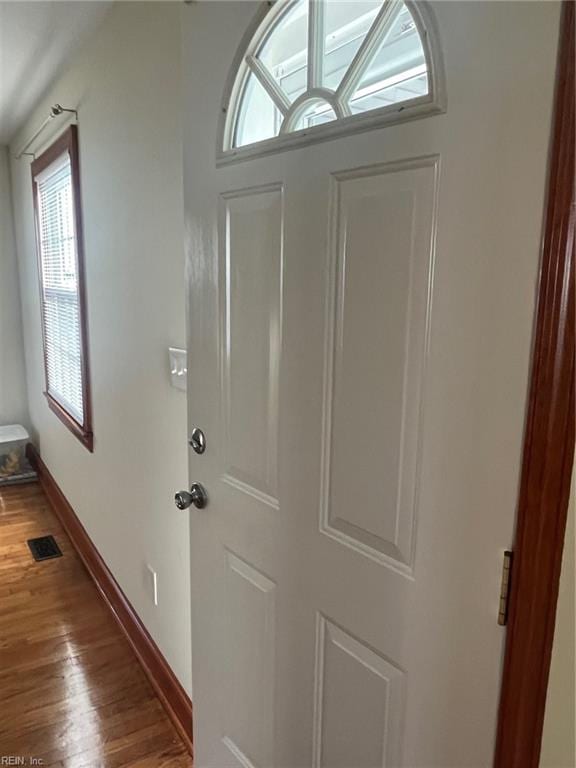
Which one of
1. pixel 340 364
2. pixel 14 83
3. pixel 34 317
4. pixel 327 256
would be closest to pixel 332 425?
pixel 340 364

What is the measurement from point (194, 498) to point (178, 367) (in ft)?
1.36

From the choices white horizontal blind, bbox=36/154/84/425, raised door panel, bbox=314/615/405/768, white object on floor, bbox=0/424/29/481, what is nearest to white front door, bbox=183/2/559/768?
raised door panel, bbox=314/615/405/768

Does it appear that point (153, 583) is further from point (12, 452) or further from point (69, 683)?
point (12, 452)

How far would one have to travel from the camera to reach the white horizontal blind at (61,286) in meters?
2.63

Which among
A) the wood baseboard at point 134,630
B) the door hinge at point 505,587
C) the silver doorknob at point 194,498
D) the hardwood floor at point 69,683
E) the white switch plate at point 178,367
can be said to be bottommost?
the hardwood floor at point 69,683

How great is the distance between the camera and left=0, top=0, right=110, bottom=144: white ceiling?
178 centimetres

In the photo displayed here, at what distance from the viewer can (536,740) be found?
0.70m

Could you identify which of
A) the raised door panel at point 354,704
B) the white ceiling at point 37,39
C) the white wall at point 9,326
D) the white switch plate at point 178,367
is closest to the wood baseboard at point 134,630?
the raised door panel at point 354,704

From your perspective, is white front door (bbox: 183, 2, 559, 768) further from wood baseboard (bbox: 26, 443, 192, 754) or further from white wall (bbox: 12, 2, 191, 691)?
wood baseboard (bbox: 26, 443, 192, 754)

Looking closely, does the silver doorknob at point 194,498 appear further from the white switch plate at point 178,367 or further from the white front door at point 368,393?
the white switch plate at point 178,367

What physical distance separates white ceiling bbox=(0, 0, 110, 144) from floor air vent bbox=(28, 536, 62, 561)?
2259 millimetres

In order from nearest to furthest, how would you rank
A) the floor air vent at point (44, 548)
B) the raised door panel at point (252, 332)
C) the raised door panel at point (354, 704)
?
the raised door panel at point (354, 704) → the raised door panel at point (252, 332) → the floor air vent at point (44, 548)

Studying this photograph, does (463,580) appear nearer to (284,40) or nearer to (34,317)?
(284,40)

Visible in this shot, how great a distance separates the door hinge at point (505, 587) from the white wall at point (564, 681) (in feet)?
0.19
